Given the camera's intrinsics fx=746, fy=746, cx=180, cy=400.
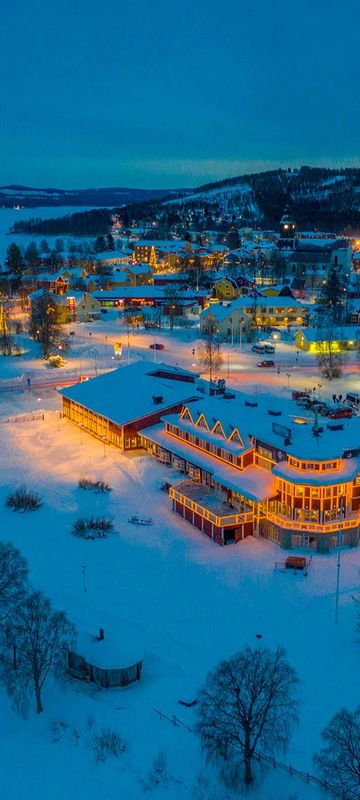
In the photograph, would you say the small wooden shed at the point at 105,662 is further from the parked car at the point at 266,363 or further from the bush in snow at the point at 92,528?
the parked car at the point at 266,363

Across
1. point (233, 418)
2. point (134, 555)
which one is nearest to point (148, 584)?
point (134, 555)

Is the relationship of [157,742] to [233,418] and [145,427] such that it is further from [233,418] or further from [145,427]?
[145,427]

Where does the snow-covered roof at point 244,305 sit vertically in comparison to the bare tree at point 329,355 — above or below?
above

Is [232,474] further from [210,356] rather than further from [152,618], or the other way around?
[210,356]

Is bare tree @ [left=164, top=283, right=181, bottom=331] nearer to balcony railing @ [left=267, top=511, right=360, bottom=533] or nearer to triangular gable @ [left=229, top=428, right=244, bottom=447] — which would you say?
triangular gable @ [left=229, top=428, right=244, bottom=447]

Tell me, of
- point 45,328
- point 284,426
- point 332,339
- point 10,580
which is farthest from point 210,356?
point 10,580

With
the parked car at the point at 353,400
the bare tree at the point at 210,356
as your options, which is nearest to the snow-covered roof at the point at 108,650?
the parked car at the point at 353,400

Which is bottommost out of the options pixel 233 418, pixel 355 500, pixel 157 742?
pixel 157 742
